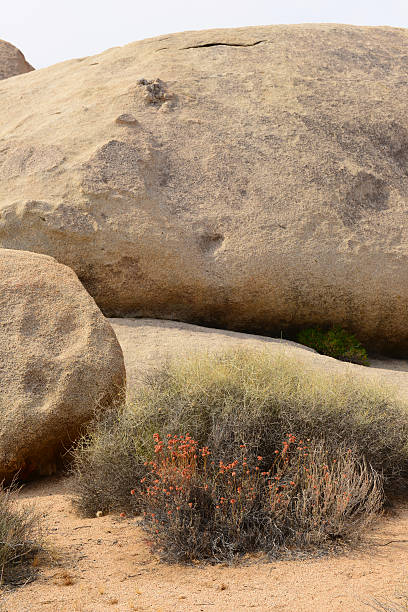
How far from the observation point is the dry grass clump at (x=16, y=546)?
3.82 m

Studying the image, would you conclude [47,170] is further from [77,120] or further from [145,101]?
[145,101]

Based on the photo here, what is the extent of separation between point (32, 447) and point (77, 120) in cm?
557

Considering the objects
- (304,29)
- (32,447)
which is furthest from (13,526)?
(304,29)

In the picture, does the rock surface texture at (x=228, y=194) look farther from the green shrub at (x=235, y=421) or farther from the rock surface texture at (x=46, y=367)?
the green shrub at (x=235, y=421)

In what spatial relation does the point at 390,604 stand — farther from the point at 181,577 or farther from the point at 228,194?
the point at 228,194

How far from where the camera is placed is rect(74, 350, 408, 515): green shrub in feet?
15.8

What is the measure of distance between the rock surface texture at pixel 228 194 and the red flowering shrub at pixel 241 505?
13.1ft

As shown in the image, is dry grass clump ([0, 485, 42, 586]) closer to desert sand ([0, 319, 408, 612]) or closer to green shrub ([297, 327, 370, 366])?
desert sand ([0, 319, 408, 612])

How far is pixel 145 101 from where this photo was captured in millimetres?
9398

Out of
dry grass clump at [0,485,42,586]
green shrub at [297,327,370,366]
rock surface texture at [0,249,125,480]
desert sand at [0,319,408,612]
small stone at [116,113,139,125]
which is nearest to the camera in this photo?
desert sand at [0,319,408,612]

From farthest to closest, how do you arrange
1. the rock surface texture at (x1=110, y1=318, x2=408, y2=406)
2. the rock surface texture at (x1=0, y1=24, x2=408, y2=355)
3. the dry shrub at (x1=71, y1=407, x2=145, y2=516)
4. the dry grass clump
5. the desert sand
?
the rock surface texture at (x1=0, y1=24, x2=408, y2=355), the rock surface texture at (x1=110, y1=318, x2=408, y2=406), the dry shrub at (x1=71, y1=407, x2=145, y2=516), the dry grass clump, the desert sand

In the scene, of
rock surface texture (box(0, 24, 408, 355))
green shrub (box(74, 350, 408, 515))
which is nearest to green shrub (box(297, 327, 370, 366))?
rock surface texture (box(0, 24, 408, 355))

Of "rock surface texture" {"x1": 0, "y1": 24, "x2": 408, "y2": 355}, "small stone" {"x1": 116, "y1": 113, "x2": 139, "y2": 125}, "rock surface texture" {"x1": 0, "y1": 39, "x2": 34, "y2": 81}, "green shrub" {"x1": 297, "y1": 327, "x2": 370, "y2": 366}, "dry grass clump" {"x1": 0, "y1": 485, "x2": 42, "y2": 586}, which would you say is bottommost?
"green shrub" {"x1": 297, "y1": 327, "x2": 370, "y2": 366}

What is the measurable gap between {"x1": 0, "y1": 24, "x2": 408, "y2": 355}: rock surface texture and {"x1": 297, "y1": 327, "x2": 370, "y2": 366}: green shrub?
0.17 meters
